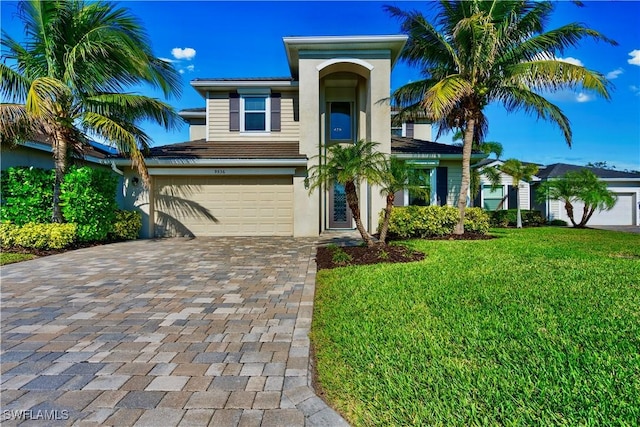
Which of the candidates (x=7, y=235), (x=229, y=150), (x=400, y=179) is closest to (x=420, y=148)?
(x=400, y=179)

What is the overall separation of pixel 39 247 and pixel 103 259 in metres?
2.82

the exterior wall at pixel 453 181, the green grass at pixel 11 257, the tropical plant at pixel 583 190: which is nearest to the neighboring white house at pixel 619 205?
the tropical plant at pixel 583 190

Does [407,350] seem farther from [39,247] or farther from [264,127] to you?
[264,127]

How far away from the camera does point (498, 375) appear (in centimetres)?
269

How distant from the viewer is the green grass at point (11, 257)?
8.07m

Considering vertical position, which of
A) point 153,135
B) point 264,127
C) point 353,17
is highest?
point 353,17

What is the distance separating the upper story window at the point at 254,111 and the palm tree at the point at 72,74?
→ 4.14 meters

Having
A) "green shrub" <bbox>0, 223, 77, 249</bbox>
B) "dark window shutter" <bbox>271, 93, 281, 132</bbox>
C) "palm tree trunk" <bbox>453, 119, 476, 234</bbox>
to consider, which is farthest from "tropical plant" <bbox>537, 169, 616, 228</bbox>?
"green shrub" <bbox>0, 223, 77, 249</bbox>

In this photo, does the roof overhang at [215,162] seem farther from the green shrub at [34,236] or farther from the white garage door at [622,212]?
the white garage door at [622,212]

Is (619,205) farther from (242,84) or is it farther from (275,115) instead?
(242,84)

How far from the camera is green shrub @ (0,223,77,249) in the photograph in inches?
368

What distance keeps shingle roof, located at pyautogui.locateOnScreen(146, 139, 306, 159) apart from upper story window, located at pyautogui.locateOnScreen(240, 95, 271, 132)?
0.77m

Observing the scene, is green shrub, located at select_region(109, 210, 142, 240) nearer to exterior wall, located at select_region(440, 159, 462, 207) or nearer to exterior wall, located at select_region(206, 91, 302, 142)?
exterior wall, located at select_region(206, 91, 302, 142)

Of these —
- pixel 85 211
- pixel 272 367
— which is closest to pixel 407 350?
pixel 272 367
